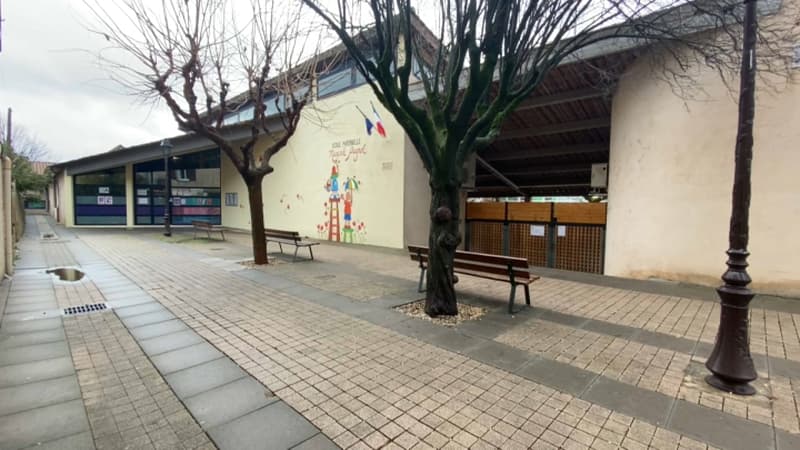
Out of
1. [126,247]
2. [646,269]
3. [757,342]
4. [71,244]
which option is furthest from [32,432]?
[71,244]

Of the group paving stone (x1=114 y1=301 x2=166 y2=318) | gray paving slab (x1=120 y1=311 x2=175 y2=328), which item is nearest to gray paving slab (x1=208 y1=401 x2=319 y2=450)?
gray paving slab (x1=120 y1=311 x2=175 y2=328)

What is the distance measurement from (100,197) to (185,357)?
20694mm

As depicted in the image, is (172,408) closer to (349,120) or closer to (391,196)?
(391,196)

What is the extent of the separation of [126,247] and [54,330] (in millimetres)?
8885

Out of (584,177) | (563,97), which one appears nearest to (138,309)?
(563,97)

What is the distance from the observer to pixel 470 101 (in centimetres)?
455

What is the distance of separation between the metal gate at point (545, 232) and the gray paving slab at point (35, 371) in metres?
9.10

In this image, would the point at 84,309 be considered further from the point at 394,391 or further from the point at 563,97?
the point at 563,97

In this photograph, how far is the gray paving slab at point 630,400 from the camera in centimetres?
277

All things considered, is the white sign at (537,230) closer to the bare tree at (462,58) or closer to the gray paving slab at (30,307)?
the bare tree at (462,58)

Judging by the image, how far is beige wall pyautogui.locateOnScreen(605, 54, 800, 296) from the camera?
6074 mm

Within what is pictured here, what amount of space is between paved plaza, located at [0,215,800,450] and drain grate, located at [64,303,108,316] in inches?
6.1

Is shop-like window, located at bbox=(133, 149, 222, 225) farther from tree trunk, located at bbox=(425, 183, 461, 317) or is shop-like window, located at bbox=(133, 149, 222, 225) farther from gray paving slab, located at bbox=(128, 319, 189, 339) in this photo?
tree trunk, located at bbox=(425, 183, 461, 317)

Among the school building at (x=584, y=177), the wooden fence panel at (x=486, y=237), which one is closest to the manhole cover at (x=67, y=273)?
the school building at (x=584, y=177)
